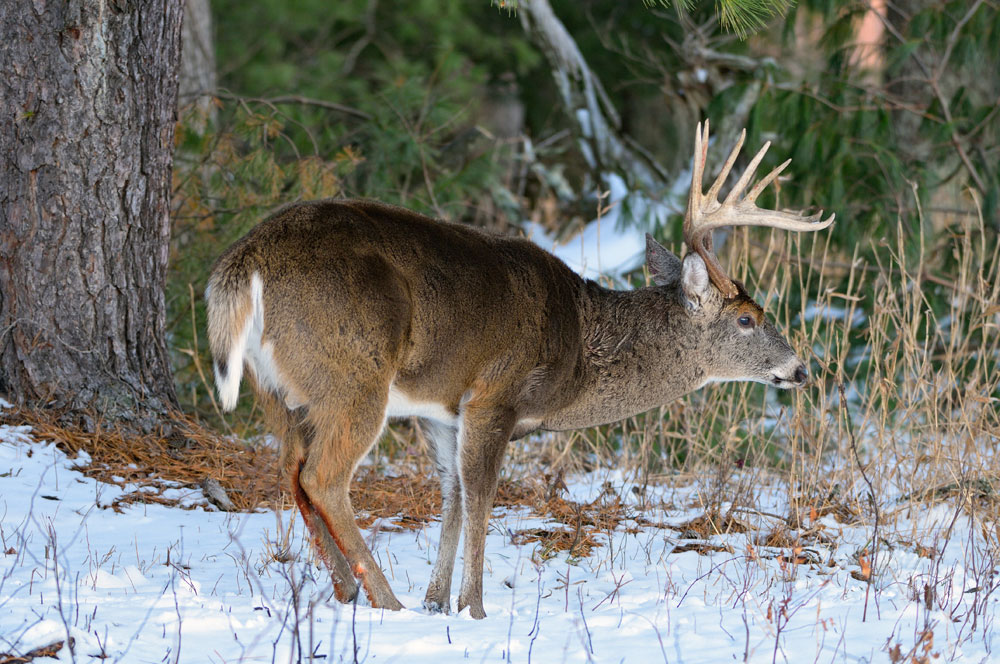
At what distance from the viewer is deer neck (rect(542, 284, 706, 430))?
202 inches

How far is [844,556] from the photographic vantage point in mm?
5133

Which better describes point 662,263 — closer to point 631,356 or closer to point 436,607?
point 631,356

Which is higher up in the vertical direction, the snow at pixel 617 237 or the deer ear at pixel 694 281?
the deer ear at pixel 694 281

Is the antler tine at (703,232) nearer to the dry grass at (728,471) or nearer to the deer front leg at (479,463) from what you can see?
the dry grass at (728,471)

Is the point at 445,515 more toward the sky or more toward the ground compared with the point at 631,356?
more toward the ground

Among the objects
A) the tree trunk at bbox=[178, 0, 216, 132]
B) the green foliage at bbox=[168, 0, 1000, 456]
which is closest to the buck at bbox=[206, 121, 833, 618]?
the green foliage at bbox=[168, 0, 1000, 456]

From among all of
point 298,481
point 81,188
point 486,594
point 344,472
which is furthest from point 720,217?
point 81,188

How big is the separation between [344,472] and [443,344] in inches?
24.4

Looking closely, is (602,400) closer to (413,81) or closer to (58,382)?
(58,382)

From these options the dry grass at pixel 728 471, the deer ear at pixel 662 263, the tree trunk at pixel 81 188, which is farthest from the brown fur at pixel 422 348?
the tree trunk at pixel 81 188

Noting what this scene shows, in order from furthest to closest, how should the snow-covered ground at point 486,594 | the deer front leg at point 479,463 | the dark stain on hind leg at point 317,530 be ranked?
the deer front leg at point 479,463 → the dark stain on hind leg at point 317,530 → the snow-covered ground at point 486,594

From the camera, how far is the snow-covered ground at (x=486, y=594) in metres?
3.54

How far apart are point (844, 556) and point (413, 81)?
17.0 ft

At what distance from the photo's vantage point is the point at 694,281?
5.22m
